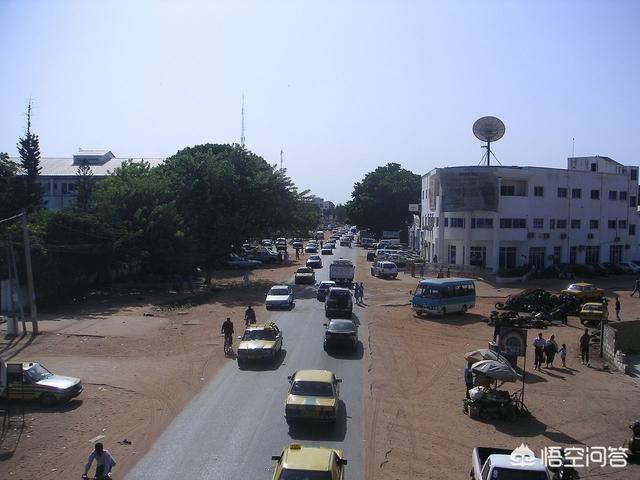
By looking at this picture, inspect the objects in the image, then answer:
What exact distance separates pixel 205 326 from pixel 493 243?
34.0m

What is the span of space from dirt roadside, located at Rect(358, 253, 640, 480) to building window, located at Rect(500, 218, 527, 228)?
25.8m

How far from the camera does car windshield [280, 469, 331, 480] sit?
10.7m

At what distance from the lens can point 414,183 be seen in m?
104

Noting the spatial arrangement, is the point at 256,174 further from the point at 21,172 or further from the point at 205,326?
the point at 21,172

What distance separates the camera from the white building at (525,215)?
56219 mm

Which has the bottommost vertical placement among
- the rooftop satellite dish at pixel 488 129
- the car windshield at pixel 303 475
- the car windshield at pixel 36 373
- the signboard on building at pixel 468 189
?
the car windshield at pixel 36 373

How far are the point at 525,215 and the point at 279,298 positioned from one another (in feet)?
99.9

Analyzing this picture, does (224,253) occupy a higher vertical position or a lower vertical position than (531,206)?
lower

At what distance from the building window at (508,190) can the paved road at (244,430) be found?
3859 centimetres

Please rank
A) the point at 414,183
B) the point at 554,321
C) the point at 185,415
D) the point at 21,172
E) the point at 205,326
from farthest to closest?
the point at 414,183
the point at 21,172
the point at 554,321
the point at 205,326
the point at 185,415

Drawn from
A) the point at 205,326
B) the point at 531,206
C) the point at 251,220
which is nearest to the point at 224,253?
the point at 251,220

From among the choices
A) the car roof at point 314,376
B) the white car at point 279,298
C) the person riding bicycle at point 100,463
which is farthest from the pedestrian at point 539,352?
the person riding bicycle at point 100,463

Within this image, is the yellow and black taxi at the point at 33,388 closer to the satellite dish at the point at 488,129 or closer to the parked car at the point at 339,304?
the parked car at the point at 339,304

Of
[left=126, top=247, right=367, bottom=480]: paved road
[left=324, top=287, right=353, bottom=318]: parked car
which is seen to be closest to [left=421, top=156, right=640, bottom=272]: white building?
[left=324, top=287, right=353, bottom=318]: parked car
